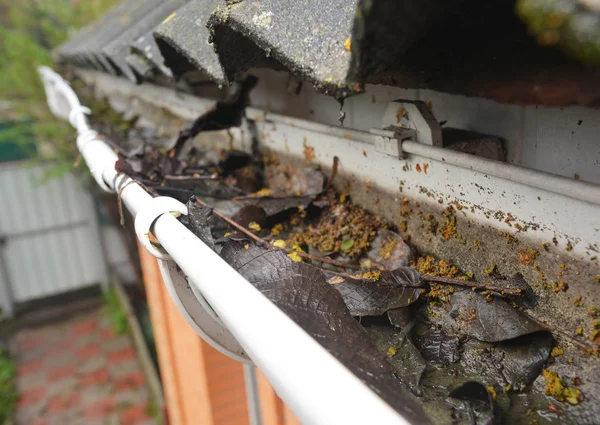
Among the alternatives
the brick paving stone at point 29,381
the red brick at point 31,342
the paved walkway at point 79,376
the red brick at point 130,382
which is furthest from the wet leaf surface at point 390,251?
the red brick at point 31,342

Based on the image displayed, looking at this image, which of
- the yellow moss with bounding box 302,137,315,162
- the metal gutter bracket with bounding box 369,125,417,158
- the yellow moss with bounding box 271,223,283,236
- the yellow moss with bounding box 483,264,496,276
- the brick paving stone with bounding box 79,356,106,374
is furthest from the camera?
the brick paving stone with bounding box 79,356,106,374

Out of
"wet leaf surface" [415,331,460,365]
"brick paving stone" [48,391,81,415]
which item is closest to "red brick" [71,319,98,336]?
"brick paving stone" [48,391,81,415]

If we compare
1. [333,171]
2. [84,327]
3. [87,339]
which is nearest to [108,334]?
[87,339]

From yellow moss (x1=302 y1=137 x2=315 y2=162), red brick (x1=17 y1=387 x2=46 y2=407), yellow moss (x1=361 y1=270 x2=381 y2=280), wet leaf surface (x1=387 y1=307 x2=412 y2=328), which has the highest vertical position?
yellow moss (x1=302 y1=137 x2=315 y2=162)

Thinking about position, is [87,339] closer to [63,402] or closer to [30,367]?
[30,367]

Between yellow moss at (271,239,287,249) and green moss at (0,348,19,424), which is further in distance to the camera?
green moss at (0,348,19,424)

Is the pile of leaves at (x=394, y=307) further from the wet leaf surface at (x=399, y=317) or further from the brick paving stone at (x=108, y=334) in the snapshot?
the brick paving stone at (x=108, y=334)

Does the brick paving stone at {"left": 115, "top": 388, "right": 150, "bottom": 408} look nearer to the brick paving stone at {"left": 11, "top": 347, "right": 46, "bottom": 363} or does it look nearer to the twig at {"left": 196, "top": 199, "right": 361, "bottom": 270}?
the brick paving stone at {"left": 11, "top": 347, "right": 46, "bottom": 363}
